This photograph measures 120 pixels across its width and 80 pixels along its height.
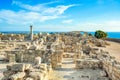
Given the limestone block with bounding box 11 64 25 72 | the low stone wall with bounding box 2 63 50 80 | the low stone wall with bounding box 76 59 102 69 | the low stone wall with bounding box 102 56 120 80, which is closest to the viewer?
the low stone wall with bounding box 2 63 50 80

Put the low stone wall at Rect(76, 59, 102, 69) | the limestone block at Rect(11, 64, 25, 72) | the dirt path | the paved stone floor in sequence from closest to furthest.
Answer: the limestone block at Rect(11, 64, 25, 72), the paved stone floor, the low stone wall at Rect(76, 59, 102, 69), the dirt path

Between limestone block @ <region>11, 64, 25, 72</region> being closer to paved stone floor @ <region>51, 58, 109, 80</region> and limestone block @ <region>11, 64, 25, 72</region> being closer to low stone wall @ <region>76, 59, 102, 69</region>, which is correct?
paved stone floor @ <region>51, 58, 109, 80</region>

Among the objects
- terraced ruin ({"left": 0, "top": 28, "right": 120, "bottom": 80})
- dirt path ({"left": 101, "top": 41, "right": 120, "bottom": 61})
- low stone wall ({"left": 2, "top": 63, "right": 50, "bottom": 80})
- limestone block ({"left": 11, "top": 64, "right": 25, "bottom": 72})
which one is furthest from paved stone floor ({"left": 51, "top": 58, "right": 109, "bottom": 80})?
dirt path ({"left": 101, "top": 41, "right": 120, "bottom": 61})

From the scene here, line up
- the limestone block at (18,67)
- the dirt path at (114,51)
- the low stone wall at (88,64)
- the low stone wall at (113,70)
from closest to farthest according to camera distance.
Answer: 1. the limestone block at (18,67)
2. the low stone wall at (113,70)
3. the low stone wall at (88,64)
4. the dirt path at (114,51)

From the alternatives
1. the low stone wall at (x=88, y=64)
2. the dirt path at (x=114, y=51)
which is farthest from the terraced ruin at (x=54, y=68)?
the dirt path at (x=114, y=51)

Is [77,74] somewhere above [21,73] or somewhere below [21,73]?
below

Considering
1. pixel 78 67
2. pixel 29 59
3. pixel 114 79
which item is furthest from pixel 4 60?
pixel 114 79

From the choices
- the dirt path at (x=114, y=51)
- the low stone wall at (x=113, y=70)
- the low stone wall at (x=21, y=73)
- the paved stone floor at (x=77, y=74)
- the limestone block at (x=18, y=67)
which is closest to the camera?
the low stone wall at (x=21, y=73)

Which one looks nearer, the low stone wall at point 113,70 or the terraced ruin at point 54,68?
the terraced ruin at point 54,68

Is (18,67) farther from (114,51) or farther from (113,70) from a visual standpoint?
(114,51)

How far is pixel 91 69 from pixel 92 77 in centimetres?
232

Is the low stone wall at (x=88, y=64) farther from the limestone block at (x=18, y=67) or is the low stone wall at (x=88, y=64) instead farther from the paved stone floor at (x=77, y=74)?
the limestone block at (x=18, y=67)

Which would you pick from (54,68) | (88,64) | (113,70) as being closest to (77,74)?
(88,64)

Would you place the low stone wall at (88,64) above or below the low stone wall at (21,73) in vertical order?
below
